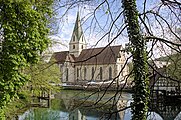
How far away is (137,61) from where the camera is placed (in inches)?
140

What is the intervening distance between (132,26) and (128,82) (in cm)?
83

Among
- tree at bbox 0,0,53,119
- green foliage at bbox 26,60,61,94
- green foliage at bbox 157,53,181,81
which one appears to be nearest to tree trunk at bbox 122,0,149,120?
green foliage at bbox 157,53,181,81

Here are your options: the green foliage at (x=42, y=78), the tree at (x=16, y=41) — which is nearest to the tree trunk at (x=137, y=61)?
the tree at (x=16, y=41)

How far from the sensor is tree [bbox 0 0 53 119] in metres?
9.63

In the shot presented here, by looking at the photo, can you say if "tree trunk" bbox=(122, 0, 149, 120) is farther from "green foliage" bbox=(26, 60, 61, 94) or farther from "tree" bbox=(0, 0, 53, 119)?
"green foliage" bbox=(26, 60, 61, 94)

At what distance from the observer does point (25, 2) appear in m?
10.0

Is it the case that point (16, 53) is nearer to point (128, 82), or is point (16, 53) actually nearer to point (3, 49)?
point (3, 49)

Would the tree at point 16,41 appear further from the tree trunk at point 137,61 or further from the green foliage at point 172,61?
the tree trunk at point 137,61

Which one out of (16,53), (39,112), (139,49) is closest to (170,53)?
(139,49)

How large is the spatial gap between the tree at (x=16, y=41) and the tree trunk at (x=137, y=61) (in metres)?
6.58

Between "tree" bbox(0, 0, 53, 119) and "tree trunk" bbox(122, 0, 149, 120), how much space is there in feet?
21.6

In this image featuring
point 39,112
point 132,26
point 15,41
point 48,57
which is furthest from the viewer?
point 39,112

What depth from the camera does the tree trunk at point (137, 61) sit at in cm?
352

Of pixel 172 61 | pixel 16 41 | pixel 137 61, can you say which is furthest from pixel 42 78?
pixel 137 61
